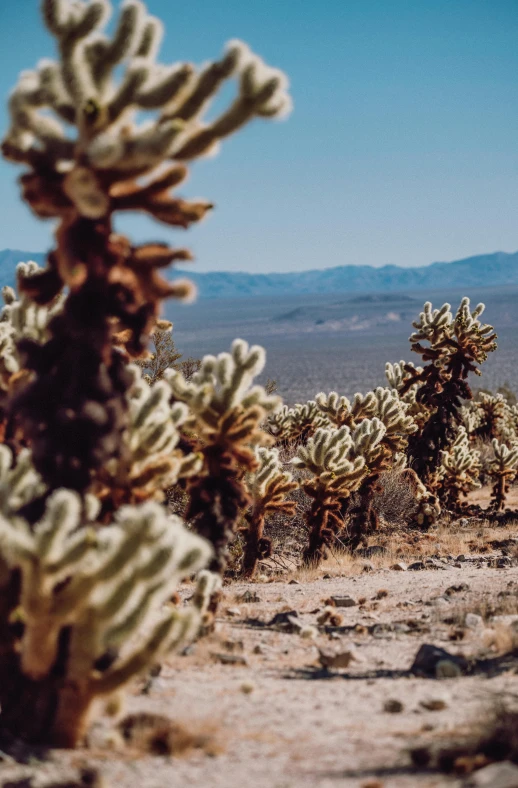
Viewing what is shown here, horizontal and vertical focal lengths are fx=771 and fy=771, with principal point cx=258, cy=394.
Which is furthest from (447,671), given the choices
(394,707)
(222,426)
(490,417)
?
(490,417)

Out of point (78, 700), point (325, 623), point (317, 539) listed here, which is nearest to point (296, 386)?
point (317, 539)

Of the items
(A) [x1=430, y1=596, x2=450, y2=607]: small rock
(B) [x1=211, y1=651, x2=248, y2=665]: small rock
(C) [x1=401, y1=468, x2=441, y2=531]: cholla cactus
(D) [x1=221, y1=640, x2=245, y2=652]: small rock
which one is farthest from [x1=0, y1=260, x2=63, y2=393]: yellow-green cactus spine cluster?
(C) [x1=401, y1=468, x2=441, y2=531]: cholla cactus

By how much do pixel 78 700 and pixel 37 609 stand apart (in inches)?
21.4

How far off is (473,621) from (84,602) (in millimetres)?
3997

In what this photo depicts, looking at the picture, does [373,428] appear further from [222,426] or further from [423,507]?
[222,426]

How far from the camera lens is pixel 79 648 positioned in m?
3.68

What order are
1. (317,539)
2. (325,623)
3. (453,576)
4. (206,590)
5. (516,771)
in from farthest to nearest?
(317,539), (453,576), (325,623), (206,590), (516,771)

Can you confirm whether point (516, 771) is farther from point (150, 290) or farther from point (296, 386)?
point (296, 386)

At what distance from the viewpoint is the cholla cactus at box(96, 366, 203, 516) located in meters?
4.86

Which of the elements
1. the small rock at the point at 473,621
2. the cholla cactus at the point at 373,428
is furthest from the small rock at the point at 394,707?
the cholla cactus at the point at 373,428

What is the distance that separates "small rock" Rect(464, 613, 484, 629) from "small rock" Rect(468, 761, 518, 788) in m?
3.23

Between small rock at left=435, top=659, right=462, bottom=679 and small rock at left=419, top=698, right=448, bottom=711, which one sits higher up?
small rock at left=419, top=698, right=448, bottom=711

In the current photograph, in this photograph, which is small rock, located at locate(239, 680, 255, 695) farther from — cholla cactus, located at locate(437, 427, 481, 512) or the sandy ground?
cholla cactus, located at locate(437, 427, 481, 512)

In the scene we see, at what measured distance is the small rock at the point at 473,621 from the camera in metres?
6.43
